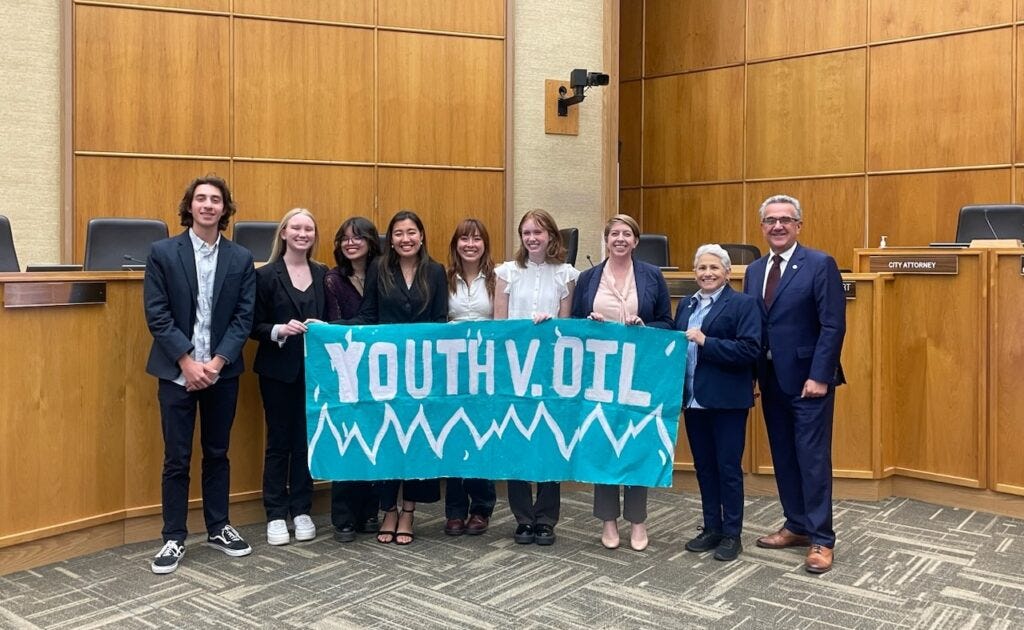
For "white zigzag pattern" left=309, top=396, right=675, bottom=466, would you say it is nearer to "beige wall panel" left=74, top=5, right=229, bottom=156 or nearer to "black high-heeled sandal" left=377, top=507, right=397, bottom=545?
"black high-heeled sandal" left=377, top=507, right=397, bottom=545

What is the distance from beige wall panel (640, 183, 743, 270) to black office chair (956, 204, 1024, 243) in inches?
116

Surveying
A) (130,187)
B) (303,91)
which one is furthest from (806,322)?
(130,187)

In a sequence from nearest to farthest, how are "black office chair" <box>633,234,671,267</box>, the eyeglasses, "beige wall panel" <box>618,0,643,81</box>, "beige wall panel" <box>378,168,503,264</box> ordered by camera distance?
the eyeglasses → "black office chair" <box>633,234,671,267</box> → "beige wall panel" <box>378,168,503,264</box> → "beige wall panel" <box>618,0,643,81</box>

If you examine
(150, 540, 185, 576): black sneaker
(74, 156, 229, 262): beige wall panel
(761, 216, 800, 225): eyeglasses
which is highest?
(74, 156, 229, 262): beige wall panel

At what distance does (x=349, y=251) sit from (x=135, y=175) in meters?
2.85

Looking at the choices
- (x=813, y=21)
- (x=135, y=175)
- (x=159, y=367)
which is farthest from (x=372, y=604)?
(x=813, y=21)

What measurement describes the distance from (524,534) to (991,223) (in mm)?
3511

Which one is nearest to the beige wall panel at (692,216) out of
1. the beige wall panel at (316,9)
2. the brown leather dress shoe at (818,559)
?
the beige wall panel at (316,9)

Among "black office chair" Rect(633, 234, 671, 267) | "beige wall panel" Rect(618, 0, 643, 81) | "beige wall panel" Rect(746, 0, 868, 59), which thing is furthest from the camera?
"beige wall panel" Rect(618, 0, 643, 81)

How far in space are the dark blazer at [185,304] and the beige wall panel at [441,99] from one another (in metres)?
3.08

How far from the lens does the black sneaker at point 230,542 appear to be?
10.8ft

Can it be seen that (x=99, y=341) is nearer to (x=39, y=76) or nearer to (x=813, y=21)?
(x=39, y=76)

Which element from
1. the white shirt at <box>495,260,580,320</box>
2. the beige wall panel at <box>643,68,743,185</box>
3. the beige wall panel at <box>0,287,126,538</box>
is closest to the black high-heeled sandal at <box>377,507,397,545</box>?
the white shirt at <box>495,260,580,320</box>

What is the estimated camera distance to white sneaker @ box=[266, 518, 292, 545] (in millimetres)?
3432
